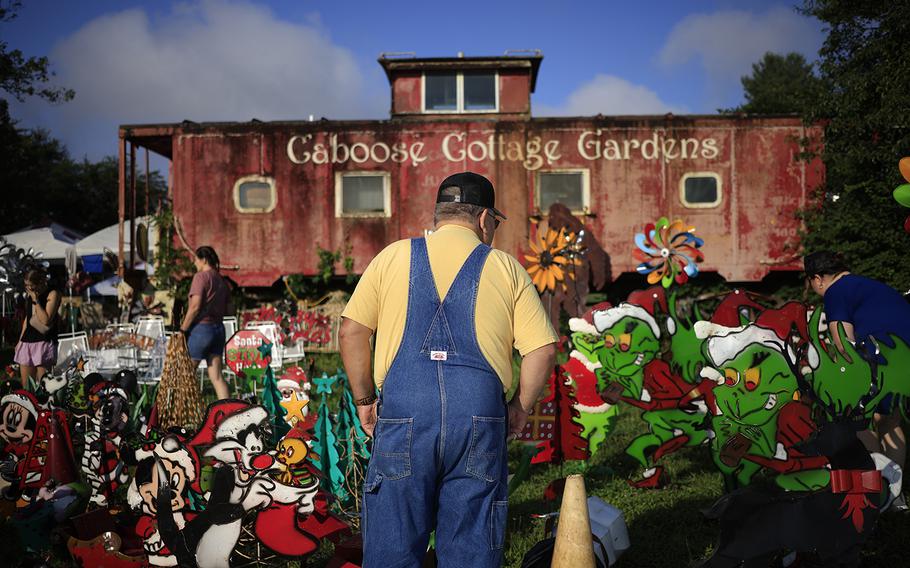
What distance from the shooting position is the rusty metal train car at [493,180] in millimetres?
12062

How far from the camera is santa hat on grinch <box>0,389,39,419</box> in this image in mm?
4023

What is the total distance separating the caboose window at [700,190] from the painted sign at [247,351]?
26.2 feet

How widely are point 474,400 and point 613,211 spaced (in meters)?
10.4

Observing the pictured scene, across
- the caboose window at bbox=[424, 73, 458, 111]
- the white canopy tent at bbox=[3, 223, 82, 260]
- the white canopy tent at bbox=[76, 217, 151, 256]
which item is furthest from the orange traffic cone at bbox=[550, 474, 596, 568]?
the white canopy tent at bbox=[3, 223, 82, 260]

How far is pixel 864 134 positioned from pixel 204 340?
Answer: 33.8 ft

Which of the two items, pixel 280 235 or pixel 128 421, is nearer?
pixel 128 421

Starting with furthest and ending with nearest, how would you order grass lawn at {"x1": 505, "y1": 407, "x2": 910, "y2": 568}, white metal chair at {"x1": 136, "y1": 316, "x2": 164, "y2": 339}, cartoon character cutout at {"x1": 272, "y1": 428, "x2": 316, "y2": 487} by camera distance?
white metal chair at {"x1": 136, "y1": 316, "x2": 164, "y2": 339} < grass lawn at {"x1": 505, "y1": 407, "x2": 910, "y2": 568} < cartoon character cutout at {"x1": 272, "y1": 428, "x2": 316, "y2": 487}

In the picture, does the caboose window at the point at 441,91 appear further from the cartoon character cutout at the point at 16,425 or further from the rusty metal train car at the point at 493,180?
the cartoon character cutout at the point at 16,425

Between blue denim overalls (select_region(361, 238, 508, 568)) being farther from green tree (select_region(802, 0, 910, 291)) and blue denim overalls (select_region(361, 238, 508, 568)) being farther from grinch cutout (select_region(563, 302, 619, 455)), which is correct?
green tree (select_region(802, 0, 910, 291))

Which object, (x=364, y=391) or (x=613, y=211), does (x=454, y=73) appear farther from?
(x=364, y=391)

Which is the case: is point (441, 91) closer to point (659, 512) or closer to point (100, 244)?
point (659, 512)

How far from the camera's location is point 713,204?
12.1 meters

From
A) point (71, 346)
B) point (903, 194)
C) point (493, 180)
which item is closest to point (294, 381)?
point (903, 194)

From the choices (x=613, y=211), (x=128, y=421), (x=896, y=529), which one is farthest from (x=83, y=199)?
(x=896, y=529)
